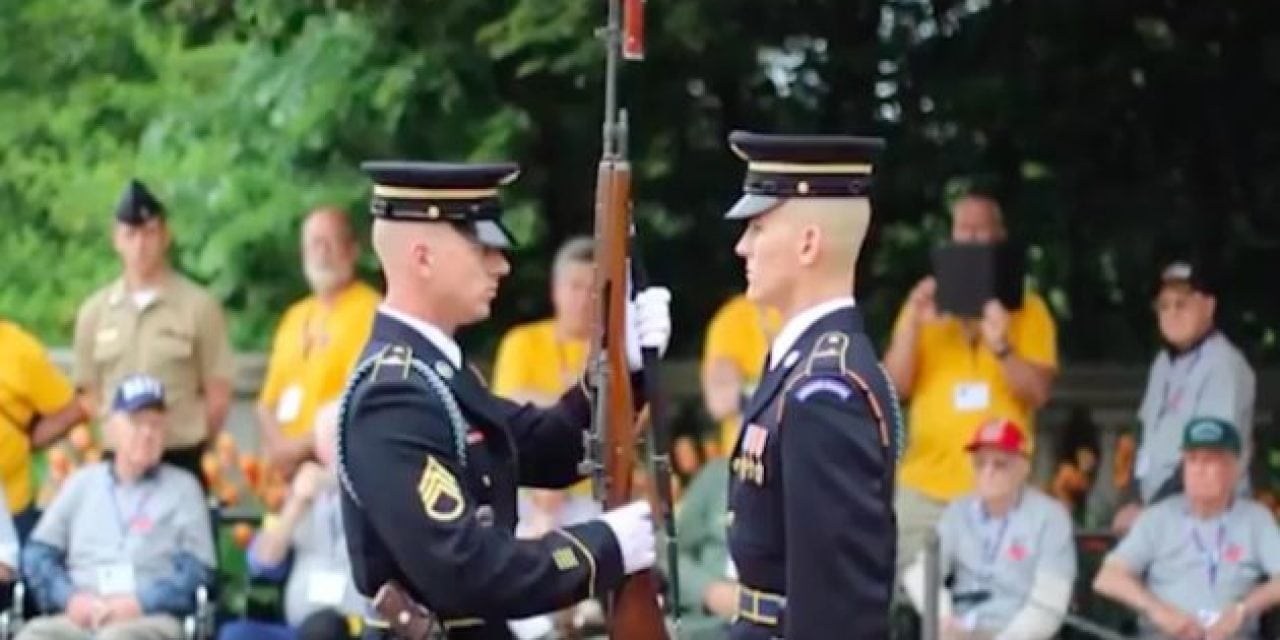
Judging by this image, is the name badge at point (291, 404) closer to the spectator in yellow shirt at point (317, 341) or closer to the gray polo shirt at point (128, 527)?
the spectator in yellow shirt at point (317, 341)

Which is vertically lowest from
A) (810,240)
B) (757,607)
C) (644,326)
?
(757,607)

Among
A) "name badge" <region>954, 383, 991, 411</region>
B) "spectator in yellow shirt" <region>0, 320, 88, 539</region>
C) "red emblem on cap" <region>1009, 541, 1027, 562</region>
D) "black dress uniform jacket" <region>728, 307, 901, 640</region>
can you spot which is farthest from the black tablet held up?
"black dress uniform jacket" <region>728, 307, 901, 640</region>

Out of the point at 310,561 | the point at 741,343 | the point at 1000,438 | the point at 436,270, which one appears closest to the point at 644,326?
the point at 436,270

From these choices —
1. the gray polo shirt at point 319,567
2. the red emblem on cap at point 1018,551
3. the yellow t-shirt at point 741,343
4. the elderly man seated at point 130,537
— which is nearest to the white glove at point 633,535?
Result: the red emblem on cap at point 1018,551

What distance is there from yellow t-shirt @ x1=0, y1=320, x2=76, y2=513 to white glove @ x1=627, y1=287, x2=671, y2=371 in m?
4.28

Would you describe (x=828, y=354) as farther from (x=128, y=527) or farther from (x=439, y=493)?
(x=128, y=527)

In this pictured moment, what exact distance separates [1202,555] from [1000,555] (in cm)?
61

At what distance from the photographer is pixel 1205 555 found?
31.5 ft

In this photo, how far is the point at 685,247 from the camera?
40.8 feet

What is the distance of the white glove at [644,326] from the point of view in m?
6.61

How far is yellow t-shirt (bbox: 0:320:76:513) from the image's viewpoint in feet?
34.3

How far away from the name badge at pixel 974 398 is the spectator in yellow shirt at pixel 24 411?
2833mm

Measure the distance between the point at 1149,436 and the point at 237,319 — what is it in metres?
3.79

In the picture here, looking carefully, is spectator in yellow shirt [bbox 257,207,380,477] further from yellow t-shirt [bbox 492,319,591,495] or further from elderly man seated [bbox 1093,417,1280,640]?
elderly man seated [bbox 1093,417,1280,640]
